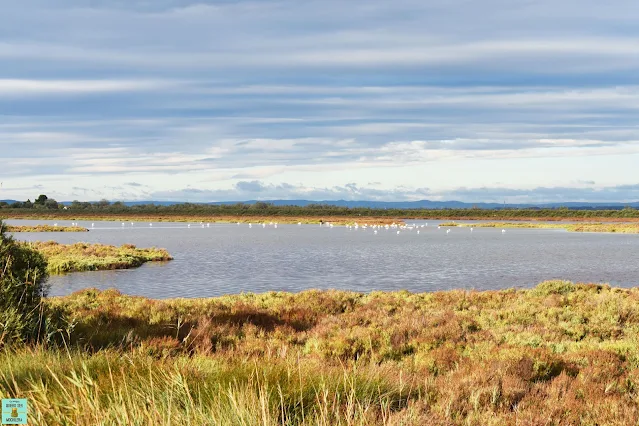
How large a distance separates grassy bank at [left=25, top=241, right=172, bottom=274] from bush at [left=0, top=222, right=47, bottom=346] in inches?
897

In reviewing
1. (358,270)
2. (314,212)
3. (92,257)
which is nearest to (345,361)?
(358,270)

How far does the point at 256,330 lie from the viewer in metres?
13.6

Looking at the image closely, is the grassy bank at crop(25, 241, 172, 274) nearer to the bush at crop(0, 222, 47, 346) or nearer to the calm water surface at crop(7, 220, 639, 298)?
the calm water surface at crop(7, 220, 639, 298)

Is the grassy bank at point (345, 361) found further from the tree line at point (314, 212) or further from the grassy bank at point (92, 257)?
the tree line at point (314, 212)

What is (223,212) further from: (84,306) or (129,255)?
(84,306)

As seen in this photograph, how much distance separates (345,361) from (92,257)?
3120 cm

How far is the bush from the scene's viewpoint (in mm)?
9219

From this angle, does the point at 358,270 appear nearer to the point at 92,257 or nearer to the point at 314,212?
the point at 92,257

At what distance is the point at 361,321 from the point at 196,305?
5.27 meters

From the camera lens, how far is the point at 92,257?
38.1 metres

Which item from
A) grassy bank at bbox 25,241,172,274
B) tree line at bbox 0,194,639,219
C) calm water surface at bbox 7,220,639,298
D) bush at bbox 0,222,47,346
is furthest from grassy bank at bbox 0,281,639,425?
tree line at bbox 0,194,639,219

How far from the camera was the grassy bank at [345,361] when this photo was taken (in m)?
5.38

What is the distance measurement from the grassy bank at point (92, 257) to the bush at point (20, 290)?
22.8 meters

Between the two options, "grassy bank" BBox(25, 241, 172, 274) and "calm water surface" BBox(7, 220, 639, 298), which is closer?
"calm water surface" BBox(7, 220, 639, 298)
